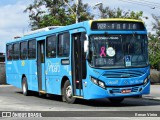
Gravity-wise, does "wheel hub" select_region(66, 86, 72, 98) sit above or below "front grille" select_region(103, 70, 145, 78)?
below

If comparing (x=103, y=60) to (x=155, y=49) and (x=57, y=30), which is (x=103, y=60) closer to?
(x=57, y=30)

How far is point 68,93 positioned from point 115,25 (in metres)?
3.56

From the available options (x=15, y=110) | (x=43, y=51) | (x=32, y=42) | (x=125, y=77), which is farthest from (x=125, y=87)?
(x=32, y=42)

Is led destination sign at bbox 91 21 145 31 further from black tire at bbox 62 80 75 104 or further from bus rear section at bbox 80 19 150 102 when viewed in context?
black tire at bbox 62 80 75 104

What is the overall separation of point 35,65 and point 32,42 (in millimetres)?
1313

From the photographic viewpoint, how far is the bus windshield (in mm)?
15828

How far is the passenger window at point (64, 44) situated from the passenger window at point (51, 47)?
611 mm

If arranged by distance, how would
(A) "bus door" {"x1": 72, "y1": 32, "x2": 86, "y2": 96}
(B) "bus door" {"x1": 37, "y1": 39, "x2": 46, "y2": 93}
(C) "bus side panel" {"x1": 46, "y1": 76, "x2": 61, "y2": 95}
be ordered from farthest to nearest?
1. (B) "bus door" {"x1": 37, "y1": 39, "x2": 46, "y2": 93}
2. (C) "bus side panel" {"x1": 46, "y1": 76, "x2": 61, "y2": 95}
3. (A) "bus door" {"x1": 72, "y1": 32, "x2": 86, "y2": 96}

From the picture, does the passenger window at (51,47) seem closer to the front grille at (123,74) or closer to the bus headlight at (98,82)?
the bus headlight at (98,82)

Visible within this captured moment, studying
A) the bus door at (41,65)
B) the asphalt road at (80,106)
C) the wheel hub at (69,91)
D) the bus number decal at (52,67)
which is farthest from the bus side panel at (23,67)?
the wheel hub at (69,91)

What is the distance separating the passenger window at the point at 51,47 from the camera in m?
19.1

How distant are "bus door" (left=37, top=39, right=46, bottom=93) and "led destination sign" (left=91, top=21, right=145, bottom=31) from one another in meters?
4.99

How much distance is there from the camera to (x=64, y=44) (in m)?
18.0

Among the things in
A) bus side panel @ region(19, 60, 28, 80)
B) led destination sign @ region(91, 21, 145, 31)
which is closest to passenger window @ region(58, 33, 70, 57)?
led destination sign @ region(91, 21, 145, 31)
